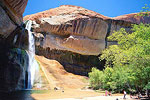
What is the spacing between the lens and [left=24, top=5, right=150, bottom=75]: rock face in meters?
34.8

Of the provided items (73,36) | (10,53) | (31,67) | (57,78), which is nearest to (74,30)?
(73,36)

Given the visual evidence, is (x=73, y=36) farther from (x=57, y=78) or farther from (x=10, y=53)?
(x=10, y=53)

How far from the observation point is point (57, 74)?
2717 centimetres

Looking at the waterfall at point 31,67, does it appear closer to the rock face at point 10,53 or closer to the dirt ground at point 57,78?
the dirt ground at point 57,78

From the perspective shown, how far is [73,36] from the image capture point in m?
35.9

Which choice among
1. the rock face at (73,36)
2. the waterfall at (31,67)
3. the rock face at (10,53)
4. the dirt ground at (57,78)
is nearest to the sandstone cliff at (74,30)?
the rock face at (73,36)

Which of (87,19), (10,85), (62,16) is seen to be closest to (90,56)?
(87,19)

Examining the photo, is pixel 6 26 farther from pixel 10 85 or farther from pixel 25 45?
pixel 25 45

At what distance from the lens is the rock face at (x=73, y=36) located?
34.8 meters

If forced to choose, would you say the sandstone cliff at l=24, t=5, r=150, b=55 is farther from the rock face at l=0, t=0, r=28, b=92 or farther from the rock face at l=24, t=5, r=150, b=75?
the rock face at l=0, t=0, r=28, b=92

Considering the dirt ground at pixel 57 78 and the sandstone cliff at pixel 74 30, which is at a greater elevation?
the sandstone cliff at pixel 74 30

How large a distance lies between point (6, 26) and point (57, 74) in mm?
13852

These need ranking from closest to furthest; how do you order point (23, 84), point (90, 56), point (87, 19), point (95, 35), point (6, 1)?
1. point (6, 1)
2. point (23, 84)
3. point (87, 19)
4. point (95, 35)
5. point (90, 56)

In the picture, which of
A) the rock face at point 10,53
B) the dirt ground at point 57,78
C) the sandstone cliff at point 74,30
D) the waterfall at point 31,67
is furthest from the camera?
the sandstone cliff at point 74,30
